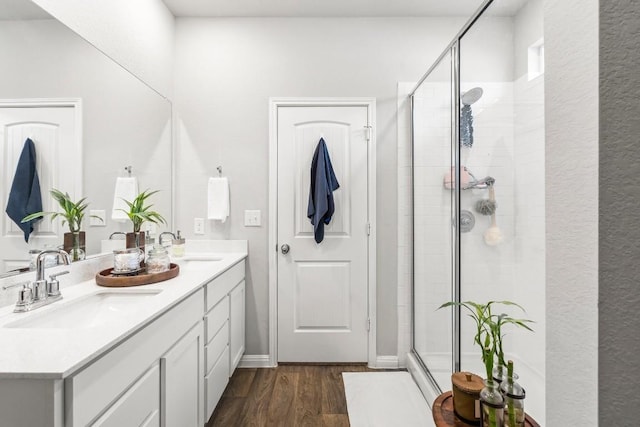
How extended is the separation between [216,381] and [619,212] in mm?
1904

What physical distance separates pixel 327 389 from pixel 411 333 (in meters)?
0.77

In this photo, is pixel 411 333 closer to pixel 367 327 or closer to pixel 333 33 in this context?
pixel 367 327

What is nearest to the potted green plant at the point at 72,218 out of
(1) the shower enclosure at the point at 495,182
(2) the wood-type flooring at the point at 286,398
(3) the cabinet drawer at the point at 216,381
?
(3) the cabinet drawer at the point at 216,381

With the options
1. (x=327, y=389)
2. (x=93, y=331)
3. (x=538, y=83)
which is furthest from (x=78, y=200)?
(x=538, y=83)

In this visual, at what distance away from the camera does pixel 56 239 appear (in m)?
1.40

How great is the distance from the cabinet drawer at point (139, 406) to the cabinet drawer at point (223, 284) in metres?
0.53

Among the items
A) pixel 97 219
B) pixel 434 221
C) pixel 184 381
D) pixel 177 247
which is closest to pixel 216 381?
pixel 184 381

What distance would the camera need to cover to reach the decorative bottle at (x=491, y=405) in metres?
0.87

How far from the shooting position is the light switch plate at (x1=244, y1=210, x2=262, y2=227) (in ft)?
7.97

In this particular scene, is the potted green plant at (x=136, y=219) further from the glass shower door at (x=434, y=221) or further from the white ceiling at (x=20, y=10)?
the glass shower door at (x=434, y=221)

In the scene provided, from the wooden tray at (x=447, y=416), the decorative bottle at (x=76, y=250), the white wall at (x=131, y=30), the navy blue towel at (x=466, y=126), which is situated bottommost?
the wooden tray at (x=447, y=416)

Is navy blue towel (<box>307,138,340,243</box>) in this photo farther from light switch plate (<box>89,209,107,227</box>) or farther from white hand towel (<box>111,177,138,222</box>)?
light switch plate (<box>89,209,107,227</box>)

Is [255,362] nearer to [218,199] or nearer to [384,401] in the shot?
[384,401]

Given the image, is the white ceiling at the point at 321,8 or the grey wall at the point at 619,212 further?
the white ceiling at the point at 321,8
